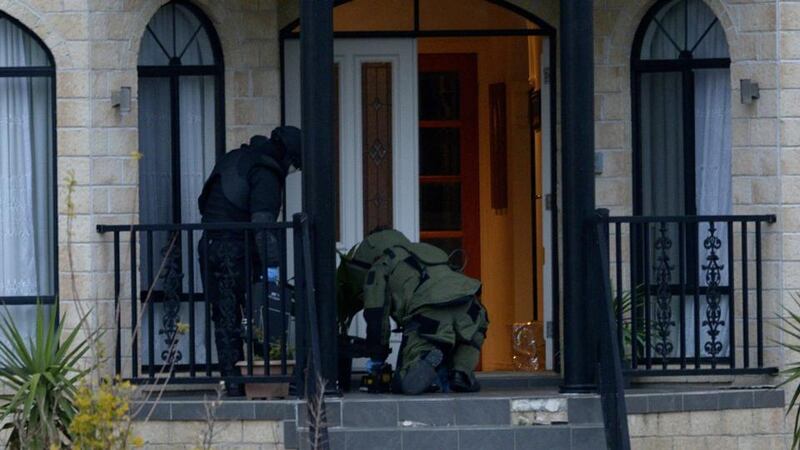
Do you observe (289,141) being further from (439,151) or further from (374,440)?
(439,151)

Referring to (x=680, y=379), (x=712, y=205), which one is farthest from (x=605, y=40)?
(x=680, y=379)

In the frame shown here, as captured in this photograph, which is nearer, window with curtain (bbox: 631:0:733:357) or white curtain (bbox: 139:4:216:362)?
white curtain (bbox: 139:4:216:362)

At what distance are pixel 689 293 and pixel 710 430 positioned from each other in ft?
4.50

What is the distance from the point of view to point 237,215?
461 inches

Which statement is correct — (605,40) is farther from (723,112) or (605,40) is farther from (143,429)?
(143,429)

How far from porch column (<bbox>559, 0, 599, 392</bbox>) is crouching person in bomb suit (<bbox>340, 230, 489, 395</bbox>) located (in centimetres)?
62

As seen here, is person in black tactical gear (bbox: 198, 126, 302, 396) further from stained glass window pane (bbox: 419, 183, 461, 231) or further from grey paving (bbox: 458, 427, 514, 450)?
stained glass window pane (bbox: 419, 183, 461, 231)

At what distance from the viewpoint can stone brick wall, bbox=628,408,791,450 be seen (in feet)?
37.0

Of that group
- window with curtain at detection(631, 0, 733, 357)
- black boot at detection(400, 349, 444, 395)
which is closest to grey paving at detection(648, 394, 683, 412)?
window with curtain at detection(631, 0, 733, 357)

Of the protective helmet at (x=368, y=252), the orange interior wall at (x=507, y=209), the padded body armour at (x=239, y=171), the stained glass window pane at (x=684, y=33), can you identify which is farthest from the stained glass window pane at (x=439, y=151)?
the padded body armour at (x=239, y=171)

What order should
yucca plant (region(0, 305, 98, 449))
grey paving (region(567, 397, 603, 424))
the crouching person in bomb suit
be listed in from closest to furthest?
yucca plant (region(0, 305, 98, 449)), grey paving (region(567, 397, 603, 424)), the crouching person in bomb suit

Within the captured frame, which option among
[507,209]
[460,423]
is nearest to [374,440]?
[460,423]

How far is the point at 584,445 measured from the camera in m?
10.7

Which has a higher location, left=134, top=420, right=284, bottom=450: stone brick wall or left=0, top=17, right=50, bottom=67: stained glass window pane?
left=0, top=17, right=50, bottom=67: stained glass window pane
